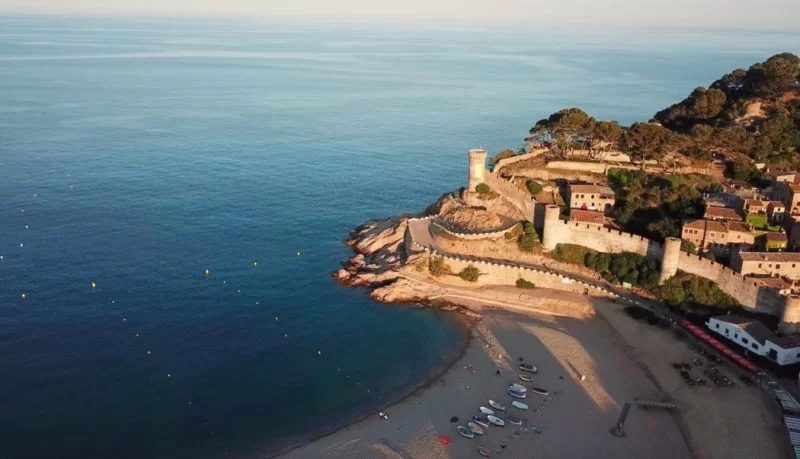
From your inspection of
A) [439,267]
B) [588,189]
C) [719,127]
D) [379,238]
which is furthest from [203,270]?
[719,127]

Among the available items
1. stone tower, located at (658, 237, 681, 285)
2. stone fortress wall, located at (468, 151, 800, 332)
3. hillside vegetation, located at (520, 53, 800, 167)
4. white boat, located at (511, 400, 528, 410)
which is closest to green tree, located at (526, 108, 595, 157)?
hillside vegetation, located at (520, 53, 800, 167)

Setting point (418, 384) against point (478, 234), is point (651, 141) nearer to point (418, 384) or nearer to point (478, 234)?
point (478, 234)

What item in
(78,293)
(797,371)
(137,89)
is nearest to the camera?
(797,371)

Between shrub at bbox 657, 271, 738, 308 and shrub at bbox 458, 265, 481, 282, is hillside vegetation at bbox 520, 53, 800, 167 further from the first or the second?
shrub at bbox 458, 265, 481, 282

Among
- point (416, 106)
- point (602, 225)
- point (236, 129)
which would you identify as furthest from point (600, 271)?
point (416, 106)

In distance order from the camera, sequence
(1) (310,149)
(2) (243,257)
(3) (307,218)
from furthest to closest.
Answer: (1) (310,149) → (3) (307,218) → (2) (243,257)

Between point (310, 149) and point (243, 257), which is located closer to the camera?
point (243, 257)

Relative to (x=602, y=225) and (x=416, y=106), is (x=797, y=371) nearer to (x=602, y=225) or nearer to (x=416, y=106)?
(x=602, y=225)
